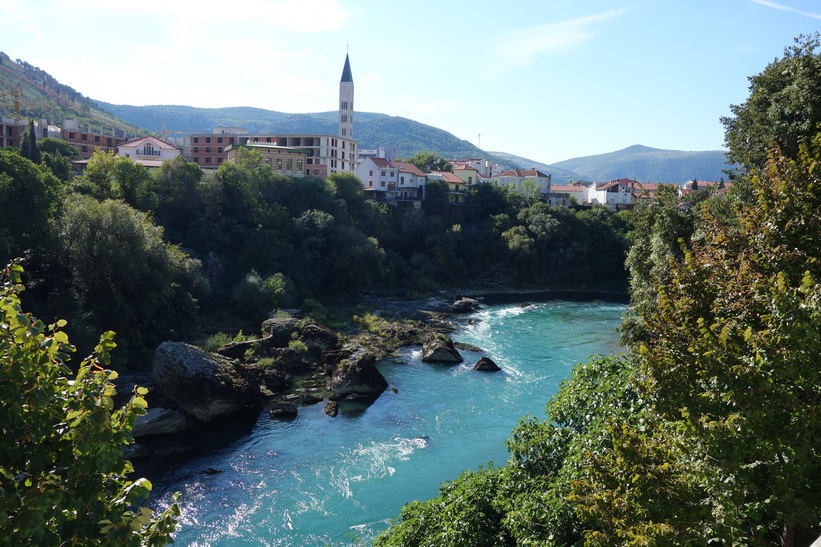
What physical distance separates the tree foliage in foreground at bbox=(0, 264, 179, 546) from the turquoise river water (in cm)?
1255

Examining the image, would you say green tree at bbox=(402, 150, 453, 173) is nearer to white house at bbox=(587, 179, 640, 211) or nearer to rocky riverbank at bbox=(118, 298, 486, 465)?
white house at bbox=(587, 179, 640, 211)

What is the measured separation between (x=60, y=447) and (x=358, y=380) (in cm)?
2409

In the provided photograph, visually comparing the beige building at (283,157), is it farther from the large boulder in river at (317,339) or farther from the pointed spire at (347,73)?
the large boulder in river at (317,339)

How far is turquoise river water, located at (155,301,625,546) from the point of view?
17.8 metres

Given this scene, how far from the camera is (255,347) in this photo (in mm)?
33938

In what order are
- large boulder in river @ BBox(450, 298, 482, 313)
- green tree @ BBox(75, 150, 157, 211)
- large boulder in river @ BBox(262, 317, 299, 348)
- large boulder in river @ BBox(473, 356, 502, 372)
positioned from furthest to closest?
large boulder in river @ BBox(450, 298, 482, 313) → green tree @ BBox(75, 150, 157, 211) → large boulder in river @ BBox(262, 317, 299, 348) → large boulder in river @ BBox(473, 356, 502, 372)

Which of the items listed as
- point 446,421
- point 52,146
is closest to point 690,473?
point 446,421

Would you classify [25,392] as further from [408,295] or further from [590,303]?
[590,303]

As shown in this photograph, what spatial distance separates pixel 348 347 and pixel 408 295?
2144 cm

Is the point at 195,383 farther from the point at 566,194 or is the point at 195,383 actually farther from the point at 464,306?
the point at 566,194

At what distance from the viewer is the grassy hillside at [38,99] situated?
110000 mm

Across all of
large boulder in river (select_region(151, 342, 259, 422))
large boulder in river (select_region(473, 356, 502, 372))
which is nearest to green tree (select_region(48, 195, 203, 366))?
large boulder in river (select_region(151, 342, 259, 422))

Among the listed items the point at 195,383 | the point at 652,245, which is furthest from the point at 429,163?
the point at 652,245

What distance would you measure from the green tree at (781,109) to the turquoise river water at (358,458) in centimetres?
1348
